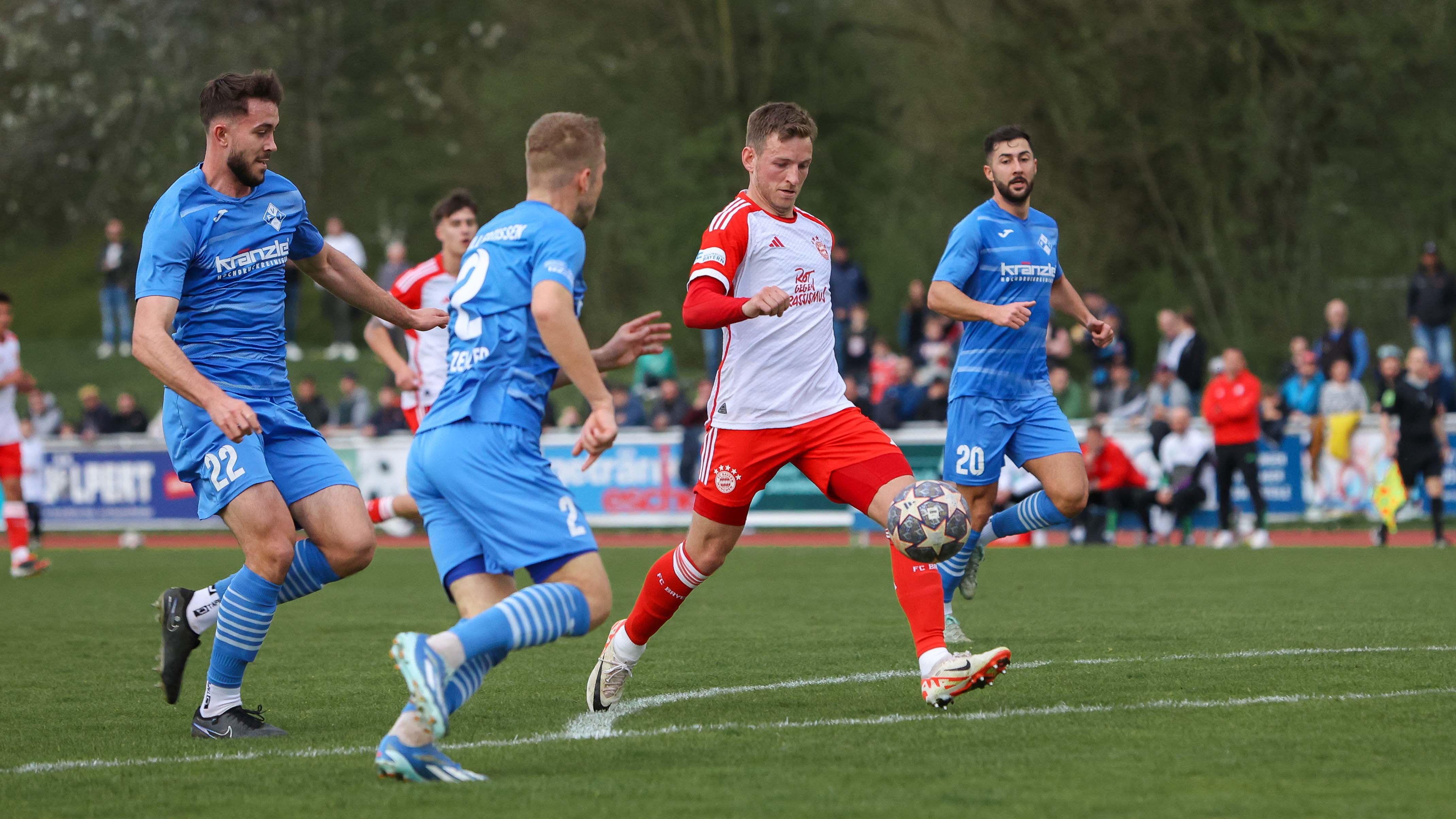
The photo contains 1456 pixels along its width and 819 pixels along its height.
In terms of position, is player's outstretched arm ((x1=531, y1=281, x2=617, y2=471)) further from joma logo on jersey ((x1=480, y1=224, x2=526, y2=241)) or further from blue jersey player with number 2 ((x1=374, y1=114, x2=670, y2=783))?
joma logo on jersey ((x1=480, y1=224, x2=526, y2=241))

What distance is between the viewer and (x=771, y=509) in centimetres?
2055

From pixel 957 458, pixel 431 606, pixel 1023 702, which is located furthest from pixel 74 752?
pixel 431 606

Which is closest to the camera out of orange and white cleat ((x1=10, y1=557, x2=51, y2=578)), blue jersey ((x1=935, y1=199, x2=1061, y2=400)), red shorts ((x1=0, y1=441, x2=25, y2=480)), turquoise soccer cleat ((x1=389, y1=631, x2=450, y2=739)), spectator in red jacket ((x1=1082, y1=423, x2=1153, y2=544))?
turquoise soccer cleat ((x1=389, y1=631, x2=450, y2=739))

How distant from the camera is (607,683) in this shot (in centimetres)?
652

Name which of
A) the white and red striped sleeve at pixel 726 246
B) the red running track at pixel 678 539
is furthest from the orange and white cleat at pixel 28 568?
the white and red striped sleeve at pixel 726 246

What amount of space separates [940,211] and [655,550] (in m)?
15.1

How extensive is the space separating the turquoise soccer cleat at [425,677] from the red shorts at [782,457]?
2.01 meters

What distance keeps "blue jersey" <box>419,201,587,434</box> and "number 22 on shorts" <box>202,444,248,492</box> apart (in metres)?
1.13

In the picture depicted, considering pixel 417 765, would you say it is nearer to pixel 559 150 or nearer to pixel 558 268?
pixel 558 268

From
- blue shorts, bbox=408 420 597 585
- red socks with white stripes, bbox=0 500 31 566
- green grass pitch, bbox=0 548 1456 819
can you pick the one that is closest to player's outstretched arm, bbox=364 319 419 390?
green grass pitch, bbox=0 548 1456 819

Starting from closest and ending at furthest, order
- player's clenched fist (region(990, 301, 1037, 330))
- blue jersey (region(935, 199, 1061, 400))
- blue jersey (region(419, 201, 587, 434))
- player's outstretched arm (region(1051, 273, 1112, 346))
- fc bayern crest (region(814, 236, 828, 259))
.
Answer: blue jersey (region(419, 201, 587, 434)) < fc bayern crest (region(814, 236, 828, 259)) < player's clenched fist (region(990, 301, 1037, 330)) < player's outstretched arm (region(1051, 273, 1112, 346)) < blue jersey (region(935, 199, 1061, 400))

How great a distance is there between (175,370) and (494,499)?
142cm

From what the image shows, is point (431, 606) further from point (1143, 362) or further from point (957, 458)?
point (1143, 362)

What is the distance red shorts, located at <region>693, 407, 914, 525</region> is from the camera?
664 centimetres
